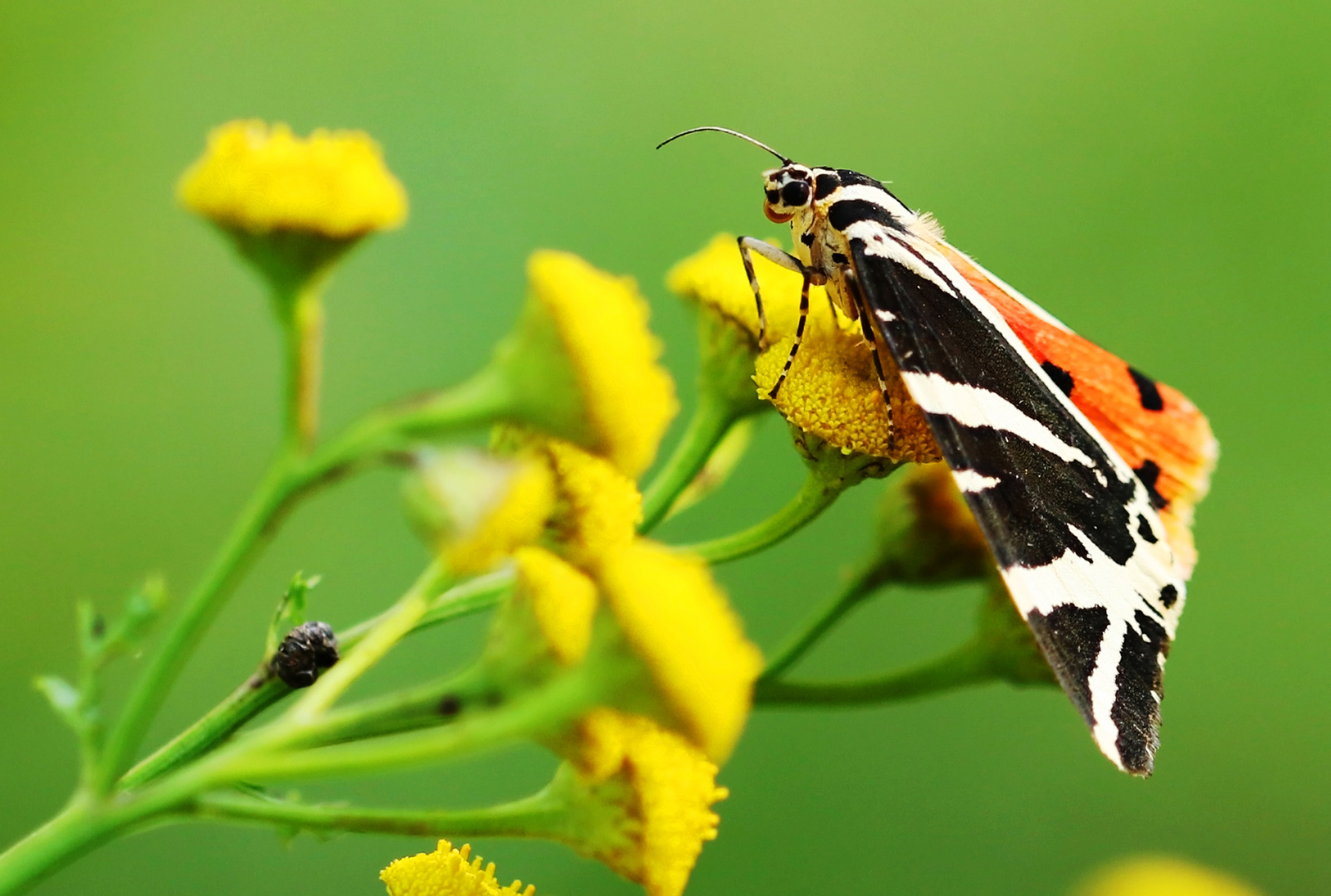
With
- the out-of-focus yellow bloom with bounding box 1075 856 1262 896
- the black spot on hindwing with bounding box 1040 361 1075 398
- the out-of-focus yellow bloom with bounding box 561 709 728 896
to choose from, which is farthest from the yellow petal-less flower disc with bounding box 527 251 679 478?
the out-of-focus yellow bloom with bounding box 1075 856 1262 896

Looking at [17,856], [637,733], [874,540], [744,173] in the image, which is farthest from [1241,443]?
[17,856]

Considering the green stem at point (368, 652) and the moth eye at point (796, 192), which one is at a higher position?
the moth eye at point (796, 192)

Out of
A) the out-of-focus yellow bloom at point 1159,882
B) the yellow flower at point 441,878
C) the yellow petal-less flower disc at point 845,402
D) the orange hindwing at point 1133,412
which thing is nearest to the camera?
the yellow flower at point 441,878

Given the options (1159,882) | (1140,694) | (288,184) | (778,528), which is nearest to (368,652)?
(288,184)

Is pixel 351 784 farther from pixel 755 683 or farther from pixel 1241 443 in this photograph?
pixel 1241 443

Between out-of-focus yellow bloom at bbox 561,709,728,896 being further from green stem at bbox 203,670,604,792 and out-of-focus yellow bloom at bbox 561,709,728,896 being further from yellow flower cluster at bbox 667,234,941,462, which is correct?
yellow flower cluster at bbox 667,234,941,462

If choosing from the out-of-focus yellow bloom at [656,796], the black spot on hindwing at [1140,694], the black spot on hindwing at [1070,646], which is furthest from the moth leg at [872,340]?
the out-of-focus yellow bloom at [656,796]

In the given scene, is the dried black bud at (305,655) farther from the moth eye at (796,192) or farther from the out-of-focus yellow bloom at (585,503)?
the moth eye at (796,192)
